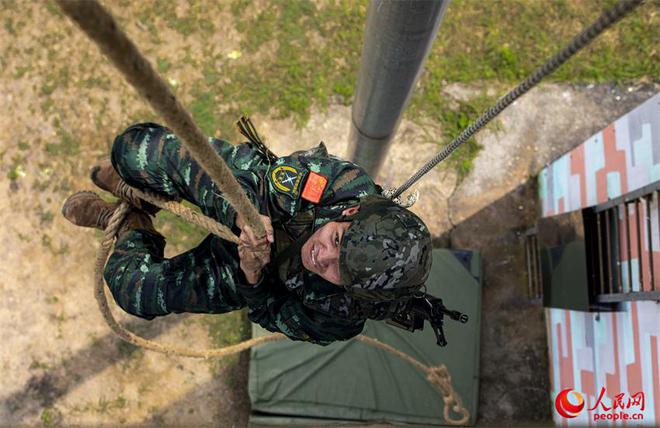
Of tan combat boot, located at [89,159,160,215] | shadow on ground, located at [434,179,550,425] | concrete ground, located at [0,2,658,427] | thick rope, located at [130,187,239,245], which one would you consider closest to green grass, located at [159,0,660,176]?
concrete ground, located at [0,2,658,427]

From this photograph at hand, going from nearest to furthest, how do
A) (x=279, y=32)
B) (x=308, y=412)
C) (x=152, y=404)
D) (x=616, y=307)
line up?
(x=616, y=307) < (x=308, y=412) < (x=152, y=404) < (x=279, y=32)

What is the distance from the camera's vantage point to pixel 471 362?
465 centimetres

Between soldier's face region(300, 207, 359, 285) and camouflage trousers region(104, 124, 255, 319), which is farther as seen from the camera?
camouflage trousers region(104, 124, 255, 319)

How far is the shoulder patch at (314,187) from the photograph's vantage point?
2621 mm

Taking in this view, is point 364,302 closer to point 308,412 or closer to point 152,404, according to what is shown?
point 308,412

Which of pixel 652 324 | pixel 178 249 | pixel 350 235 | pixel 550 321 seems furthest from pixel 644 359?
pixel 178 249

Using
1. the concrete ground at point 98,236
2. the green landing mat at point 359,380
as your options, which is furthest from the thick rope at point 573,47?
the concrete ground at point 98,236

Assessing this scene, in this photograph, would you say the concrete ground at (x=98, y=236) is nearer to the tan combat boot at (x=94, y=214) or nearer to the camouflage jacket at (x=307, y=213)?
the tan combat boot at (x=94, y=214)

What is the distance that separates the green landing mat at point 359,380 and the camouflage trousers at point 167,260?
1.53 meters

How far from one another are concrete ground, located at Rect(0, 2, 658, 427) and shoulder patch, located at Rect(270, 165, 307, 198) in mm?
2428

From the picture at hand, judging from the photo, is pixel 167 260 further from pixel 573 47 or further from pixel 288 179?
pixel 573 47

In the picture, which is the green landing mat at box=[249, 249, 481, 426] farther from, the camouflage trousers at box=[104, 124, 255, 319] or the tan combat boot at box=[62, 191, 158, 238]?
the tan combat boot at box=[62, 191, 158, 238]

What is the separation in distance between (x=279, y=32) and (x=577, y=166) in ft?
10.1

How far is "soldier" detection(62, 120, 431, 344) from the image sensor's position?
2.25 metres
